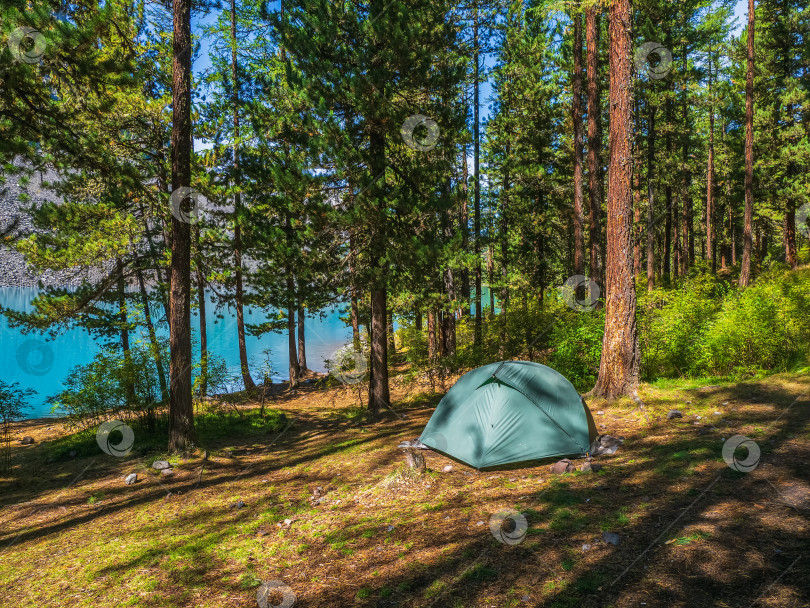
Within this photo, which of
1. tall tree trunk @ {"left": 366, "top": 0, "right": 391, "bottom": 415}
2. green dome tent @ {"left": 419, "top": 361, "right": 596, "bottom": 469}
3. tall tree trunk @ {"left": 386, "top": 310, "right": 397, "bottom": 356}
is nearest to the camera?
green dome tent @ {"left": 419, "top": 361, "right": 596, "bottom": 469}

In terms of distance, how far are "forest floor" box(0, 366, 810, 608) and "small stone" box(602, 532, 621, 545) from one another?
1.6 inches

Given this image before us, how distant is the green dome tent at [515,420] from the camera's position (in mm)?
6969

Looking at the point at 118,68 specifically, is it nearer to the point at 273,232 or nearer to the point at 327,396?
the point at 273,232

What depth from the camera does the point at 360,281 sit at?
1131 centimetres

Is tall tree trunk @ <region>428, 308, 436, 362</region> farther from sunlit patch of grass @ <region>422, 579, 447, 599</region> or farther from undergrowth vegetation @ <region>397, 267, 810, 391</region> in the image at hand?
sunlit patch of grass @ <region>422, 579, 447, 599</region>

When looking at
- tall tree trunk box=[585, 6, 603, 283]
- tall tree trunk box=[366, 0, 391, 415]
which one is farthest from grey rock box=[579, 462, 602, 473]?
tall tree trunk box=[585, 6, 603, 283]

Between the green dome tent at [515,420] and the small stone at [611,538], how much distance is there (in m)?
2.20

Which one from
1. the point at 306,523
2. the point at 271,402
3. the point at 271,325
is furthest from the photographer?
the point at 271,325

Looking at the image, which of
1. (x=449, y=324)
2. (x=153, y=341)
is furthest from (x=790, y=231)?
(x=153, y=341)

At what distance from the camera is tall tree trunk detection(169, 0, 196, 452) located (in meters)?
9.07

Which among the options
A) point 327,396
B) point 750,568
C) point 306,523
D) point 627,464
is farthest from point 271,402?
point 750,568

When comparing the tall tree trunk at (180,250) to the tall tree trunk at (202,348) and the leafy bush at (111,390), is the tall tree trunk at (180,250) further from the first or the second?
the tall tree trunk at (202,348)

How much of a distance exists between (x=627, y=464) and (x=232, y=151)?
14.6m

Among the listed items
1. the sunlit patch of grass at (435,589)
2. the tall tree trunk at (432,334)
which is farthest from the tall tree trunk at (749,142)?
the sunlit patch of grass at (435,589)
